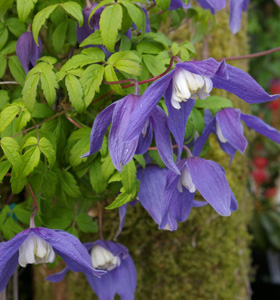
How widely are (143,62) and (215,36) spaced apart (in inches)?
27.0

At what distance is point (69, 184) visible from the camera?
2.22ft

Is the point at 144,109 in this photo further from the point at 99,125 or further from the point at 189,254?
the point at 189,254

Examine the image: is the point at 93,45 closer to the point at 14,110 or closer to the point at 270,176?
the point at 14,110

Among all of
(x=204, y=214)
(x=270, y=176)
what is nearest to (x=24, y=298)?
(x=204, y=214)

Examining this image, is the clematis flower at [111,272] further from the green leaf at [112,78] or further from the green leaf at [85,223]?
the green leaf at [112,78]

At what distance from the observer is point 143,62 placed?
667 mm

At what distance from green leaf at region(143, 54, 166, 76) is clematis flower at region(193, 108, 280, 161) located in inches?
6.4

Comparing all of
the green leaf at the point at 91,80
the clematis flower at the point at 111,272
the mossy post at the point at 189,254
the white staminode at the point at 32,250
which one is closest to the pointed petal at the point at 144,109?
the green leaf at the point at 91,80

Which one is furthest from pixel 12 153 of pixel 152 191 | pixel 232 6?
pixel 232 6

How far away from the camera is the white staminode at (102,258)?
0.74 m

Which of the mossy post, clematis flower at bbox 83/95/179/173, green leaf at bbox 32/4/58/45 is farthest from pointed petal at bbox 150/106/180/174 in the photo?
the mossy post

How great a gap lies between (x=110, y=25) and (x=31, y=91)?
5.8 inches

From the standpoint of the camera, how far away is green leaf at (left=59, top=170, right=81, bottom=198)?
674 millimetres

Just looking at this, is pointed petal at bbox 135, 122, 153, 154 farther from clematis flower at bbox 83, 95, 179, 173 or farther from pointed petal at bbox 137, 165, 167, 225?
pointed petal at bbox 137, 165, 167, 225
